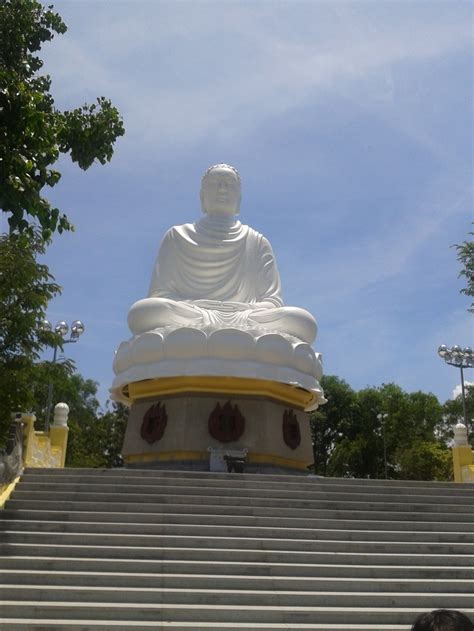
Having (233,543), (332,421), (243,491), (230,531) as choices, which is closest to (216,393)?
(243,491)

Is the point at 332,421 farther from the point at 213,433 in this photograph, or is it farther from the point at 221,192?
the point at 213,433

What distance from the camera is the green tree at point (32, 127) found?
6105 mm

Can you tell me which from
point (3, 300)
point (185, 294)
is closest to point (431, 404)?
point (185, 294)

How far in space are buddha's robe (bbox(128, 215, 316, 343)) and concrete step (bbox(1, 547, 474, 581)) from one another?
6.92 meters

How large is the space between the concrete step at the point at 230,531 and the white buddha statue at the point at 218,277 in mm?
5867

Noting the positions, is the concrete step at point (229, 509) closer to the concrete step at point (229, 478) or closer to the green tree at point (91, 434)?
the concrete step at point (229, 478)

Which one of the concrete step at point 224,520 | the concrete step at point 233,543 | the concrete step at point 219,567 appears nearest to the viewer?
the concrete step at point 219,567

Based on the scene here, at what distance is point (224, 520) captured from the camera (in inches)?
317

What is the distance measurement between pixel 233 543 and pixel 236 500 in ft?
3.91

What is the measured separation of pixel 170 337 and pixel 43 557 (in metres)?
6.15

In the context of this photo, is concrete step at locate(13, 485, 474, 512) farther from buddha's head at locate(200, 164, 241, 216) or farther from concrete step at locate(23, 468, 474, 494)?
buddha's head at locate(200, 164, 241, 216)

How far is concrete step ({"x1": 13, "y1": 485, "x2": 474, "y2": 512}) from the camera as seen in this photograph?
27.8 feet

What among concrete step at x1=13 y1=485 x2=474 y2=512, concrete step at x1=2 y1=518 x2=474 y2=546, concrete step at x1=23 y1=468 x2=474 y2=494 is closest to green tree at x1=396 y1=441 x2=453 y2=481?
concrete step at x1=23 y1=468 x2=474 y2=494

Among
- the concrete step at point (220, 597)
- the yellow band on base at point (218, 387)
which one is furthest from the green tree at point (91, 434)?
the concrete step at point (220, 597)
